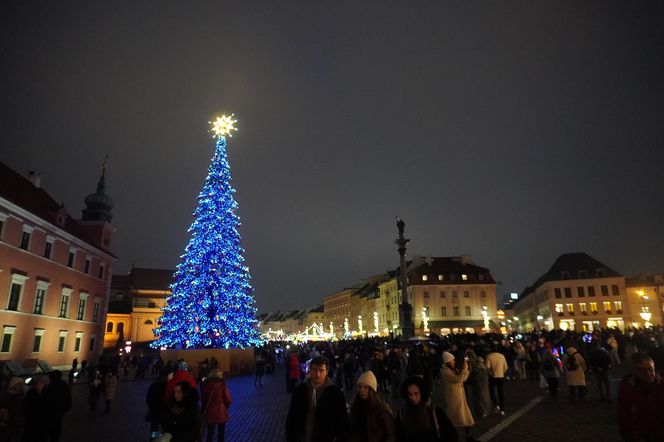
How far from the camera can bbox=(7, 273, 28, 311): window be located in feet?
93.7

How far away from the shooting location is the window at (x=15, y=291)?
28.5 meters

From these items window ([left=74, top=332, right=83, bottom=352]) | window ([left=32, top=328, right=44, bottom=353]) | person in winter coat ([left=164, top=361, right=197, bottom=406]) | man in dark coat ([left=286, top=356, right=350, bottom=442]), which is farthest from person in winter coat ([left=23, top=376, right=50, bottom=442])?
window ([left=74, top=332, right=83, bottom=352])

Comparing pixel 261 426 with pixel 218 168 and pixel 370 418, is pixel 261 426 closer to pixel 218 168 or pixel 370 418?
pixel 370 418

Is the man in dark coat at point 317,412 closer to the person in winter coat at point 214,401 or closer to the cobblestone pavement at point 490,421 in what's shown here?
the person in winter coat at point 214,401

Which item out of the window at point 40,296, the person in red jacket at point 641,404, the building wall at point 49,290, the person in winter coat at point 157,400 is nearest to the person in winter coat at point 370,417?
the person in red jacket at point 641,404

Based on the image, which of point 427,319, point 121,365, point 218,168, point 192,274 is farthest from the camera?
point 427,319

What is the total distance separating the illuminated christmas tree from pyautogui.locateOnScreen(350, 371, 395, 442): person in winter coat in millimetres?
22936

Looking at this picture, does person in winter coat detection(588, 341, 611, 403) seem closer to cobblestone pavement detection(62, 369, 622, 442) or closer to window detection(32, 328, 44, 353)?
cobblestone pavement detection(62, 369, 622, 442)

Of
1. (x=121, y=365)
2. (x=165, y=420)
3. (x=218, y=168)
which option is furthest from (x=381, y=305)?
(x=165, y=420)

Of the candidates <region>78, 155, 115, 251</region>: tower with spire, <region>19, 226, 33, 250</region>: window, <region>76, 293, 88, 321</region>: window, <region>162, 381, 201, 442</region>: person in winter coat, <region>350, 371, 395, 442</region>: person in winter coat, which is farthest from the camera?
<region>78, 155, 115, 251</region>: tower with spire

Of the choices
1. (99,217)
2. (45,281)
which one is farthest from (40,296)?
(99,217)

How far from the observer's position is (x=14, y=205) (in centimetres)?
2820

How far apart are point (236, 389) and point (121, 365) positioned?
76.5ft

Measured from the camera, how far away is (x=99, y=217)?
49125 mm
